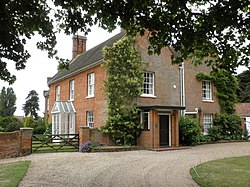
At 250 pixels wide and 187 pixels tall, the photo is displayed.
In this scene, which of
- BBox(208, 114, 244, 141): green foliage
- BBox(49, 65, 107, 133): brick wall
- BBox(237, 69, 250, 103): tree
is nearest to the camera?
BBox(49, 65, 107, 133): brick wall

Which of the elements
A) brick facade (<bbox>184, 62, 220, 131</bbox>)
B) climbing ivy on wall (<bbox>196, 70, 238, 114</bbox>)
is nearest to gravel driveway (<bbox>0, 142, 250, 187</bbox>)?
brick facade (<bbox>184, 62, 220, 131</bbox>)

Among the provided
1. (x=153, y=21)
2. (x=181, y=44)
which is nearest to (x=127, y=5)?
(x=153, y=21)

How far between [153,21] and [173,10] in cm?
64

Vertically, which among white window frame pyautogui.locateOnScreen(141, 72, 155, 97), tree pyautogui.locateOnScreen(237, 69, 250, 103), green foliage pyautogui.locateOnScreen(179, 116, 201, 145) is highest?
tree pyautogui.locateOnScreen(237, 69, 250, 103)

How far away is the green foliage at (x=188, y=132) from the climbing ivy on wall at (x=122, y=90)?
12.8 ft

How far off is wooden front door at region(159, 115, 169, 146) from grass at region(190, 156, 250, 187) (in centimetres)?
813

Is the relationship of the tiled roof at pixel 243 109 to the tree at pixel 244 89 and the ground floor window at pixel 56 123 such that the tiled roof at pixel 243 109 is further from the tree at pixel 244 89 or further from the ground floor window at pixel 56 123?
the ground floor window at pixel 56 123

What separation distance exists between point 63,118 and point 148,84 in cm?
875

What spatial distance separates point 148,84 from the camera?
882 inches

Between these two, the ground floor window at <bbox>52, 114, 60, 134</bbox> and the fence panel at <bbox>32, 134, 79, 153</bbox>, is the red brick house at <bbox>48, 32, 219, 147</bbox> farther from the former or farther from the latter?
the fence panel at <bbox>32, 134, 79, 153</bbox>

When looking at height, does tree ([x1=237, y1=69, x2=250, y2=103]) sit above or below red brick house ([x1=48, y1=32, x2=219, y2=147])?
above

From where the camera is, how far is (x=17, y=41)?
781 cm

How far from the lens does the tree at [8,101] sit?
6153 cm

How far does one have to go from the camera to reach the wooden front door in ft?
68.0
